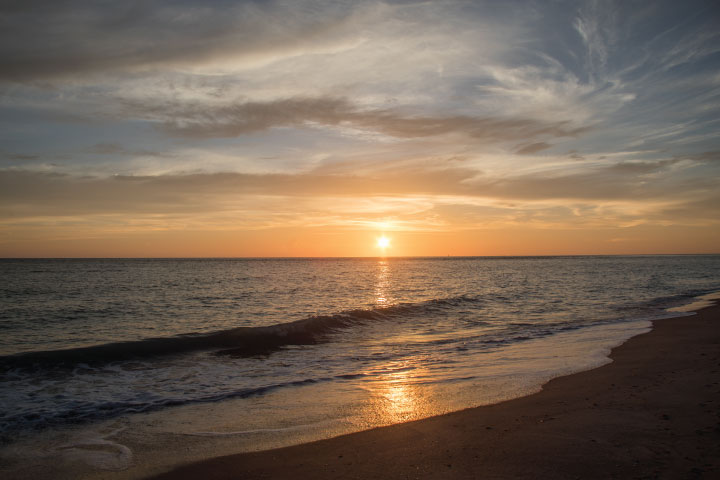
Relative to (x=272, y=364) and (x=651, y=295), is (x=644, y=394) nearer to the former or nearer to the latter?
(x=272, y=364)

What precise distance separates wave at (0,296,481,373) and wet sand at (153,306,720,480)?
9.87m

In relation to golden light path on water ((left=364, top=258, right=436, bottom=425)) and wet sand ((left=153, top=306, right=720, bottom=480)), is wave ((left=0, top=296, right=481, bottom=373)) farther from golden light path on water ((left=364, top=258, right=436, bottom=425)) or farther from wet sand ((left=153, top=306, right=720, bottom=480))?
wet sand ((left=153, top=306, right=720, bottom=480))

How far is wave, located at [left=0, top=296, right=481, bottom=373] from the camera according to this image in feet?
47.2

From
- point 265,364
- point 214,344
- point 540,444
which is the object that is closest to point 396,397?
point 540,444

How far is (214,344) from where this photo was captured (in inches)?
701

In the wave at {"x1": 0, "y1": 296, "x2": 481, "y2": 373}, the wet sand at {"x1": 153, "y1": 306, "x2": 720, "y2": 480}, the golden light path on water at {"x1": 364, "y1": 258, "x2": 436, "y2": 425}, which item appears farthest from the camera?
the wave at {"x1": 0, "y1": 296, "x2": 481, "y2": 373}

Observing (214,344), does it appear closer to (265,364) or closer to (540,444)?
(265,364)

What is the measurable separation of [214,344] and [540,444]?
14247 mm

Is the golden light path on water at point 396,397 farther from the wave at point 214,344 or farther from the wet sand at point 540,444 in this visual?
the wave at point 214,344

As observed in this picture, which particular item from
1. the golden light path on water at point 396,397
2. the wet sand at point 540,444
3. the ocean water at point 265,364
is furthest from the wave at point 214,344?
the wet sand at point 540,444

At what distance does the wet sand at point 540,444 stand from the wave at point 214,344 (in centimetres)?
987

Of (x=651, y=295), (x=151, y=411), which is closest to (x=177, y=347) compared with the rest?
(x=151, y=411)

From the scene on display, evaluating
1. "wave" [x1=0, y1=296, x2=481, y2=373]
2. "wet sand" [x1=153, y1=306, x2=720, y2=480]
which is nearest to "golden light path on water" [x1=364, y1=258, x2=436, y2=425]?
"wet sand" [x1=153, y1=306, x2=720, y2=480]

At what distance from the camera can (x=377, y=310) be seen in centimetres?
2697
